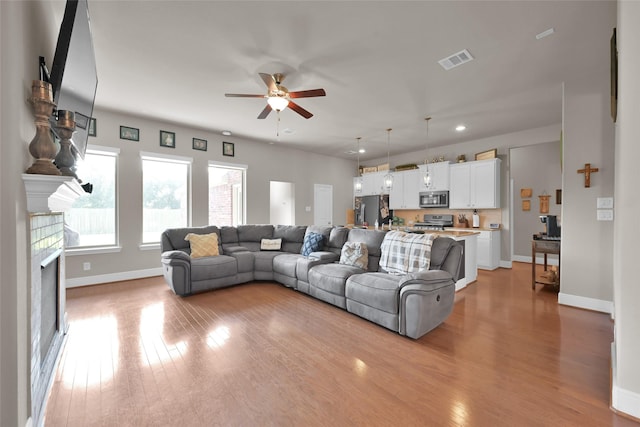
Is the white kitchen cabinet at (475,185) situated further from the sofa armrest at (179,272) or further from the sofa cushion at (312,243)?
the sofa armrest at (179,272)

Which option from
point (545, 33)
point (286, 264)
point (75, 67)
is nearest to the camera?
point (75, 67)

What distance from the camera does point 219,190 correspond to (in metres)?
6.24

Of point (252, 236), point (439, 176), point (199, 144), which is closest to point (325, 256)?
point (252, 236)

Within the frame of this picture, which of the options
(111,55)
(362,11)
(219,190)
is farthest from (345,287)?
(219,190)

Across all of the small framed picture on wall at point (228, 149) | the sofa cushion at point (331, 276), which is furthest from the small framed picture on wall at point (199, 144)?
the sofa cushion at point (331, 276)

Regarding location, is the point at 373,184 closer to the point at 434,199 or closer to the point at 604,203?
the point at 434,199

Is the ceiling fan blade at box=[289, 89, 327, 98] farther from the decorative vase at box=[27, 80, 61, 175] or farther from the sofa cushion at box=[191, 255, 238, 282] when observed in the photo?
the sofa cushion at box=[191, 255, 238, 282]

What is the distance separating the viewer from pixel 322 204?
25.4ft

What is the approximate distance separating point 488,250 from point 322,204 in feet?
13.8

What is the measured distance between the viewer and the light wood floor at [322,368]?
63.3 inches

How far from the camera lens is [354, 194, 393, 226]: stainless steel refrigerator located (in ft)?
24.9

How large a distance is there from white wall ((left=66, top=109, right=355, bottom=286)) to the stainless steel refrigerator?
1236mm

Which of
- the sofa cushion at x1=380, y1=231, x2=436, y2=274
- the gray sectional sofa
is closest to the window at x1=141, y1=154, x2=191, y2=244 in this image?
the gray sectional sofa

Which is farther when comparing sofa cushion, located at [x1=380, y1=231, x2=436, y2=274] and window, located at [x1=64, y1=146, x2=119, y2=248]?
window, located at [x1=64, y1=146, x2=119, y2=248]
